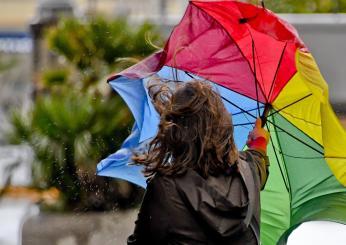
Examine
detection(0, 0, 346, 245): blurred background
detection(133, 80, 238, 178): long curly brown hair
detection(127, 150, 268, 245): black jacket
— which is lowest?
detection(0, 0, 346, 245): blurred background

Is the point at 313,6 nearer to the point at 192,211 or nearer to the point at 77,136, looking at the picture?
the point at 77,136

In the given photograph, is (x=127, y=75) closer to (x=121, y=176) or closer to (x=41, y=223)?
(x=121, y=176)

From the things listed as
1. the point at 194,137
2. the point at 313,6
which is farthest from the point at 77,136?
the point at 194,137

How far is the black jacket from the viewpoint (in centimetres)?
350

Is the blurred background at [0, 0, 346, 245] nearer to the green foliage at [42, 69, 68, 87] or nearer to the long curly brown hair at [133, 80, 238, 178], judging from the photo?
the green foliage at [42, 69, 68, 87]

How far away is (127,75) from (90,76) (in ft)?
17.6

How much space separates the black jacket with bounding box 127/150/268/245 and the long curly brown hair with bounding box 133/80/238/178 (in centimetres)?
4

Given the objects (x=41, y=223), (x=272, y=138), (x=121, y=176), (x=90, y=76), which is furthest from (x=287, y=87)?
(x=90, y=76)

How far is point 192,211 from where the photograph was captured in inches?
138

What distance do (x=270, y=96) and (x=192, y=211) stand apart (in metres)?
1.29

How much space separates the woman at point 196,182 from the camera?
11.5 ft

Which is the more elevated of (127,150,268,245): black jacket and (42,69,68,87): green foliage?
(127,150,268,245): black jacket

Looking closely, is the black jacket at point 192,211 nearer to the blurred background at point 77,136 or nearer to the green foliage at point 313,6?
the blurred background at point 77,136

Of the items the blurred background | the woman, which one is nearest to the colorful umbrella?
the woman
